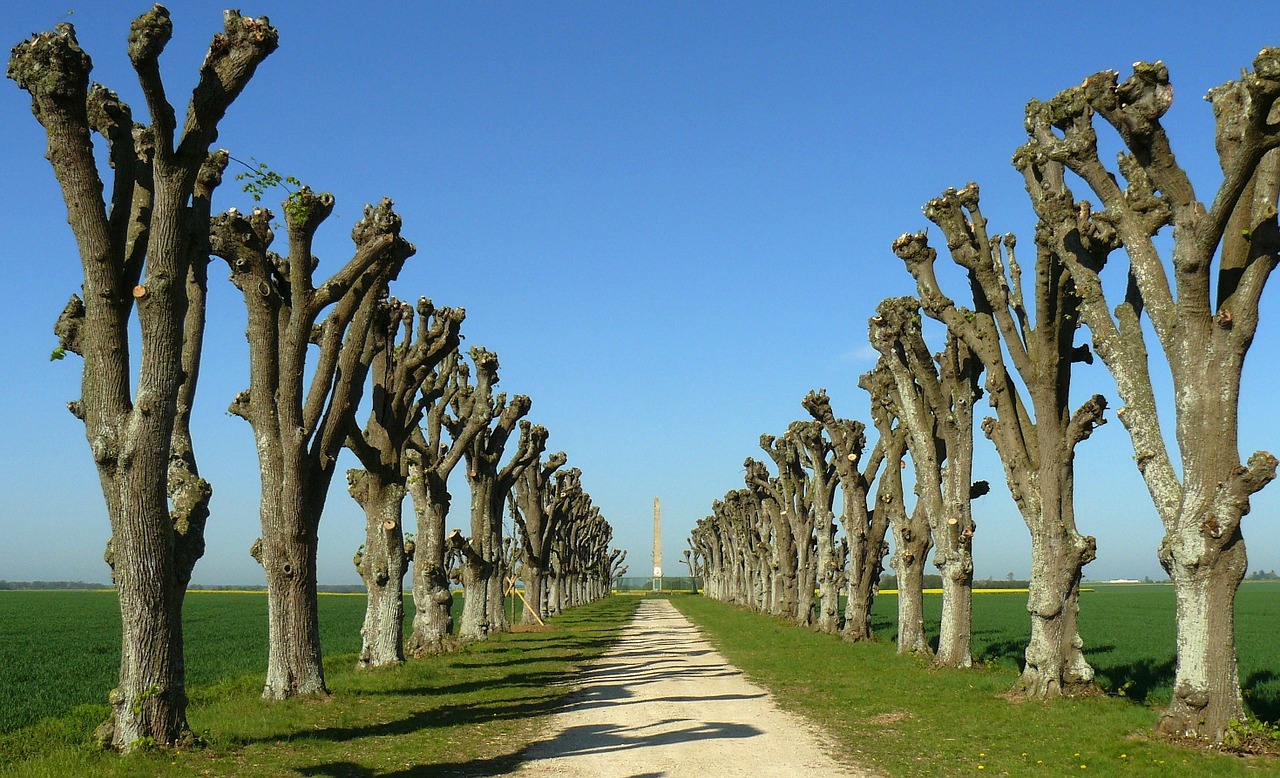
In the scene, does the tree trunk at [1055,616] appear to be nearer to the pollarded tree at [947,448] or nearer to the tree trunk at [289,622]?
the pollarded tree at [947,448]

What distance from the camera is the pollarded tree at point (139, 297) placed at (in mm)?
10438

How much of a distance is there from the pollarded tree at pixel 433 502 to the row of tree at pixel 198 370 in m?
0.06

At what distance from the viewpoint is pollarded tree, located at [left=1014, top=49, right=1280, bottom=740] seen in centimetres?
1091

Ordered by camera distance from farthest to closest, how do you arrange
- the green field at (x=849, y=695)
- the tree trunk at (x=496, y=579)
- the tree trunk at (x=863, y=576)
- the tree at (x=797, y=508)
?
the tree at (x=797, y=508) < the tree trunk at (x=496, y=579) < the tree trunk at (x=863, y=576) < the green field at (x=849, y=695)

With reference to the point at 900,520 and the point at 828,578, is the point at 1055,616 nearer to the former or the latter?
the point at 900,520

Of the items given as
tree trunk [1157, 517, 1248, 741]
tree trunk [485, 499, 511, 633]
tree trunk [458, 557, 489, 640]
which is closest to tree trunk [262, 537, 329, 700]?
tree trunk [1157, 517, 1248, 741]

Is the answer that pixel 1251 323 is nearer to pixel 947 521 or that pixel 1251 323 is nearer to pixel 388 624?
pixel 947 521

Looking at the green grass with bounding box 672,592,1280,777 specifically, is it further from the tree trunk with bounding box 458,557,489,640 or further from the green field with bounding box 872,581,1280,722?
the tree trunk with bounding box 458,557,489,640

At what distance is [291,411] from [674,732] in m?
7.50

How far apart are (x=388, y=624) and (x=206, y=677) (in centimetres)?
592

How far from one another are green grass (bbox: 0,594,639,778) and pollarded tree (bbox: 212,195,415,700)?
1109 millimetres

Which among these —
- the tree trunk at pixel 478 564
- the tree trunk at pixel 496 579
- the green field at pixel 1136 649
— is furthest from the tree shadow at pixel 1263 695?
the tree trunk at pixel 496 579

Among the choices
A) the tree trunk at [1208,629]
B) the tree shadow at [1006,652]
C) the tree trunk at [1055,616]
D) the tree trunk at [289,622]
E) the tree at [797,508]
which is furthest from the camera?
the tree at [797,508]

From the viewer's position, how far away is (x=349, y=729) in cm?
1293
